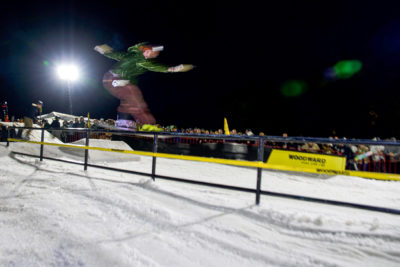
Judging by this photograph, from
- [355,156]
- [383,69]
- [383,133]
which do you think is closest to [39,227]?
[355,156]

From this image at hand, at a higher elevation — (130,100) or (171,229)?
(130,100)

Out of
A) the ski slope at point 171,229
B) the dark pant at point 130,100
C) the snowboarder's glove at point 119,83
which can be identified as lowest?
the ski slope at point 171,229

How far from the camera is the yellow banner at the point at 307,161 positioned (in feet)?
8.72

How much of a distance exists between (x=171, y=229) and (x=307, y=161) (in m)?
1.98

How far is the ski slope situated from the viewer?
5.46 feet

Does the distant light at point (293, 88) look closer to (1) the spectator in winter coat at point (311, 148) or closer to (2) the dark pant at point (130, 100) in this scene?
(1) the spectator in winter coat at point (311, 148)

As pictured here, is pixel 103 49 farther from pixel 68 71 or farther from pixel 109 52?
pixel 68 71

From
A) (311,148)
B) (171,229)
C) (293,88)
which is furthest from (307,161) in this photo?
(293,88)

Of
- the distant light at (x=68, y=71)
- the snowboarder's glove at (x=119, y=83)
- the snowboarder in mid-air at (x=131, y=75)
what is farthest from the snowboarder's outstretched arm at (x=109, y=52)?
the distant light at (x=68, y=71)

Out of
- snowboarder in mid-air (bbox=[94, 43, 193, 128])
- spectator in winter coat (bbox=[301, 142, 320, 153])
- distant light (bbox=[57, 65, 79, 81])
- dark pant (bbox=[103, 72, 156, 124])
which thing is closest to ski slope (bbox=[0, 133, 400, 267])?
spectator in winter coat (bbox=[301, 142, 320, 153])

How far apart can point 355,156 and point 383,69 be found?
33.7ft

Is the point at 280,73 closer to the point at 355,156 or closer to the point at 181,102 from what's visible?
the point at 181,102

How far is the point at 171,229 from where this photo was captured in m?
2.13

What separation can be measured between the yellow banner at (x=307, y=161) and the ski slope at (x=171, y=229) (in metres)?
0.63
